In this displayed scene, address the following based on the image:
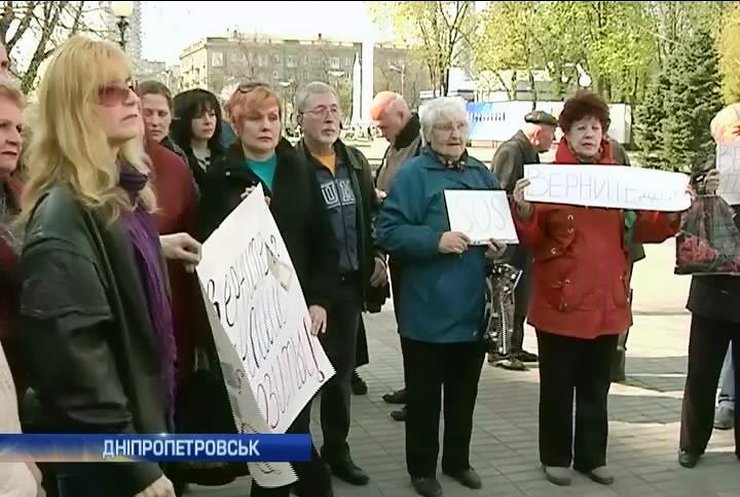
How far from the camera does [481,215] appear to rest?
4254 mm

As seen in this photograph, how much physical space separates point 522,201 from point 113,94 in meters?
2.57

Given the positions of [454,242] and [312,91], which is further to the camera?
[312,91]

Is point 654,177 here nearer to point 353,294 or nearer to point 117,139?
point 353,294

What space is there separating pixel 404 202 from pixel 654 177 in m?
1.24

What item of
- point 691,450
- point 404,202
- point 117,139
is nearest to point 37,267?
point 117,139

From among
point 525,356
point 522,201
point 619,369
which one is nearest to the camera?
point 522,201

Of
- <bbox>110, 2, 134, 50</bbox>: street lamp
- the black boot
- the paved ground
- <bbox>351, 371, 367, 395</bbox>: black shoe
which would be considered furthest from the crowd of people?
<bbox>110, 2, 134, 50</bbox>: street lamp

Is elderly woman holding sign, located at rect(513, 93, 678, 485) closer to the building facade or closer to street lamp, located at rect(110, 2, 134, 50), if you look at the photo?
street lamp, located at rect(110, 2, 134, 50)

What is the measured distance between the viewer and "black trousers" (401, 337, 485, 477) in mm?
4367

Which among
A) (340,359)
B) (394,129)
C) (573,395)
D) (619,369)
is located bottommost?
(619,369)

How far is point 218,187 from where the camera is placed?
359 cm

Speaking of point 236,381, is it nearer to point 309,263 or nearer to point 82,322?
point 82,322

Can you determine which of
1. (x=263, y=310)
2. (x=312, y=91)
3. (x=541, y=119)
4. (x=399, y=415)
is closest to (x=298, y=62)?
(x=541, y=119)

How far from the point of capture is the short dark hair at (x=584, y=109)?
438 centimetres
